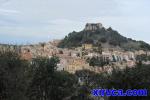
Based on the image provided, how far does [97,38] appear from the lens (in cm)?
13138

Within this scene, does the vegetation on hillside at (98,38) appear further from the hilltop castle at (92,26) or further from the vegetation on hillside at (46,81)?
the vegetation on hillside at (46,81)

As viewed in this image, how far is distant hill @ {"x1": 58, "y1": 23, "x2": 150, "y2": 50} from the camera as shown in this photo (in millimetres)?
130875

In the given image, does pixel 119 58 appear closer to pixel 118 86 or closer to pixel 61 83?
pixel 61 83

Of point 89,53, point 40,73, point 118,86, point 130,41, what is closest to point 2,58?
point 118,86

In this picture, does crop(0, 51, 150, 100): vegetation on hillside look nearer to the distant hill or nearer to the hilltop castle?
the distant hill

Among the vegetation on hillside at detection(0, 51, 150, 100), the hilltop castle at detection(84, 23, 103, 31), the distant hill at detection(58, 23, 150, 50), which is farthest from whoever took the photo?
the hilltop castle at detection(84, 23, 103, 31)

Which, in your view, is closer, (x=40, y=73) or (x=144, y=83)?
(x=144, y=83)

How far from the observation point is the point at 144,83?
2658 centimetres

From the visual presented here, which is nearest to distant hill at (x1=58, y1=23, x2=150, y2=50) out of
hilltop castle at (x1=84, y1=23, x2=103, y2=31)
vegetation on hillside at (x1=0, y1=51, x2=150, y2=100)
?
hilltop castle at (x1=84, y1=23, x2=103, y2=31)

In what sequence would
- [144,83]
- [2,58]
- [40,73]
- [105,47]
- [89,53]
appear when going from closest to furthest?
1. [2,58]
2. [144,83]
3. [40,73]
4. [89,53]
5. [105,47]

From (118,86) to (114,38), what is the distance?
4150 inches

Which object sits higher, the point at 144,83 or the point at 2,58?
the point at 2,58

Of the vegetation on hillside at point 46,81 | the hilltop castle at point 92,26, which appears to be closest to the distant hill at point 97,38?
the hilltop castle at point 92,26

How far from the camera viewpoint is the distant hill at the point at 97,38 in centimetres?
13088
